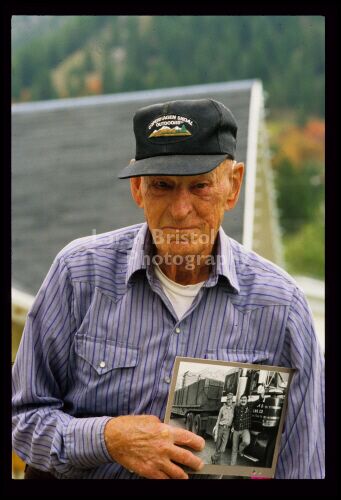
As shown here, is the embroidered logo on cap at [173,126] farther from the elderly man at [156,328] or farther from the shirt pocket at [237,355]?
the shirt pocket at [237,355]

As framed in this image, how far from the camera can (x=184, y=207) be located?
6.14 ft

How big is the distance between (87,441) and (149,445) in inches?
6.4

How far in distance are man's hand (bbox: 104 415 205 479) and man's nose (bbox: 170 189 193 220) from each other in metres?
0.53

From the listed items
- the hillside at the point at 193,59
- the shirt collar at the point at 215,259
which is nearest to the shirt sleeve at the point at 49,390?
the shirt collar at the point at 215,259

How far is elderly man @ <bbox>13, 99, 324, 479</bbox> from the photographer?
1892 mm

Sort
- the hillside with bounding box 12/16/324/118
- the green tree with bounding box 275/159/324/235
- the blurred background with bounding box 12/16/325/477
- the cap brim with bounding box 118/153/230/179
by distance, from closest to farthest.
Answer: the cap brim with bounding box 118/153/230/179 < the blurred background with bounding box 12/16/325/477 < the hillside with bounding box 12/16/324/118 < the green tree with bounding box 275/159/324/235

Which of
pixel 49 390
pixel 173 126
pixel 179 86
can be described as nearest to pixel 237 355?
pixel 49 390

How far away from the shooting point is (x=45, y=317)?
1961mm

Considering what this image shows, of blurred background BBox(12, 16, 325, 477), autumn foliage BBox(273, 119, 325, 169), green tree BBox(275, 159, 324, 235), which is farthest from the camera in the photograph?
autumn foliage BBox(273, 119, 325, 169)

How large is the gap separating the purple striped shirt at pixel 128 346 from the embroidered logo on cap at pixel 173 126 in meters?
0.33

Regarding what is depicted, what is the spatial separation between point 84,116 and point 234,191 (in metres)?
4.57

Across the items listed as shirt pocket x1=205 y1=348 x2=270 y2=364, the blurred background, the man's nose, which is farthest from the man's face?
the blurred background

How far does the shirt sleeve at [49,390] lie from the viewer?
192 centimetres

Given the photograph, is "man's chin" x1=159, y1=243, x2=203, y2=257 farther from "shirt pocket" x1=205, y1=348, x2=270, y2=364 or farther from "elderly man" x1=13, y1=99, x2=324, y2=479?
"shirt pocket" x1=205, y1=348, x2=270, y2=364
